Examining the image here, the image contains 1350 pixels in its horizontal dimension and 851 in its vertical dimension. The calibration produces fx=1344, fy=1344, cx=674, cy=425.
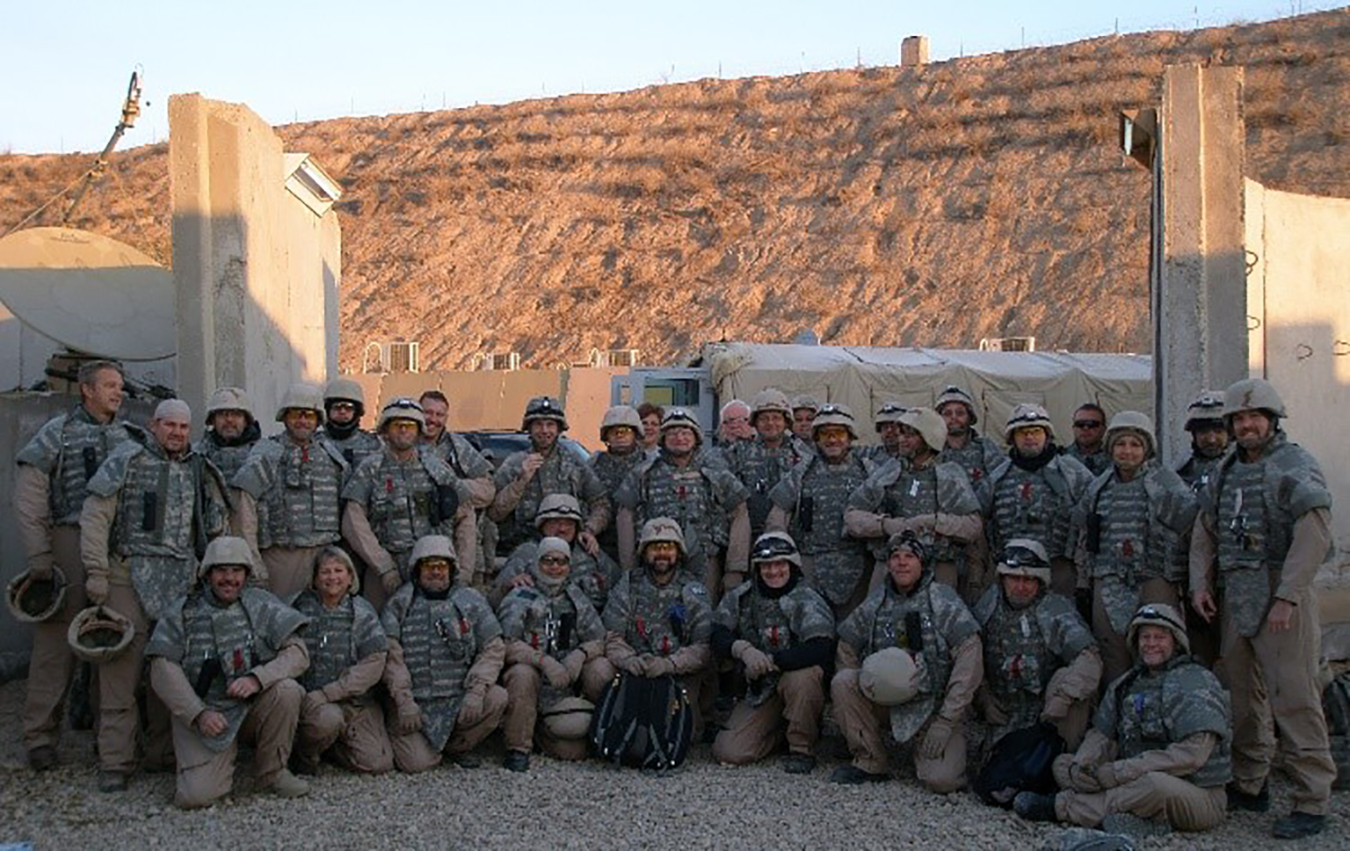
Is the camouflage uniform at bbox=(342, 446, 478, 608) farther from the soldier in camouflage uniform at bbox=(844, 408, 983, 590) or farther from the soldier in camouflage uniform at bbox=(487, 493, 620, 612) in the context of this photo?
the soldier in camouflage uniform at bbox=(844, 408, 983, 590)

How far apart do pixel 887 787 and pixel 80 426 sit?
480cm

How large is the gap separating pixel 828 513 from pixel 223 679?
12.0 ft

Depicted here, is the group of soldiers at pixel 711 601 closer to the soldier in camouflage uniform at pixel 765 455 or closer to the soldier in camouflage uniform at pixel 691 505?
the soldier in camouflage uniform at pixel 691 505

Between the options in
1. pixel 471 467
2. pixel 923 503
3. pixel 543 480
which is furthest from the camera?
pixel 543 480

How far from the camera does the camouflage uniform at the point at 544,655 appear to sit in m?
7.43

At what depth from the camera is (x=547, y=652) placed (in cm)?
773

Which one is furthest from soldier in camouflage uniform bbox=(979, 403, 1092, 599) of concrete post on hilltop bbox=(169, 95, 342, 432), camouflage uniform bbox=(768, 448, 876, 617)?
concrete post on hilltop bbox=(169, 95, 342, 432)

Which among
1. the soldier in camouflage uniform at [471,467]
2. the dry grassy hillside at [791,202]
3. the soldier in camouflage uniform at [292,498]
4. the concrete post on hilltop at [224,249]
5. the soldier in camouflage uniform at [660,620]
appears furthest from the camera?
the dry grassy hillside at [791,202]

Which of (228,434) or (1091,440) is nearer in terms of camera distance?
(228,434)

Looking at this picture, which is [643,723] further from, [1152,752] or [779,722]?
[1152,752]

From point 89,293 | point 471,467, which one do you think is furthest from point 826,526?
point 89,293

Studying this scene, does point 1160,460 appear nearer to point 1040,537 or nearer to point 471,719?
point 1040,537

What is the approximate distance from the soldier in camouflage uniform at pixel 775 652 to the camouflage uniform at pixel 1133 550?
4.90ft

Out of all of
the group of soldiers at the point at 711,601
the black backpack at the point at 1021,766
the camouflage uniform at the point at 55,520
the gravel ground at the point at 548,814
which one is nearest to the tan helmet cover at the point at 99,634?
the group of soldiers at the point at 711,601
